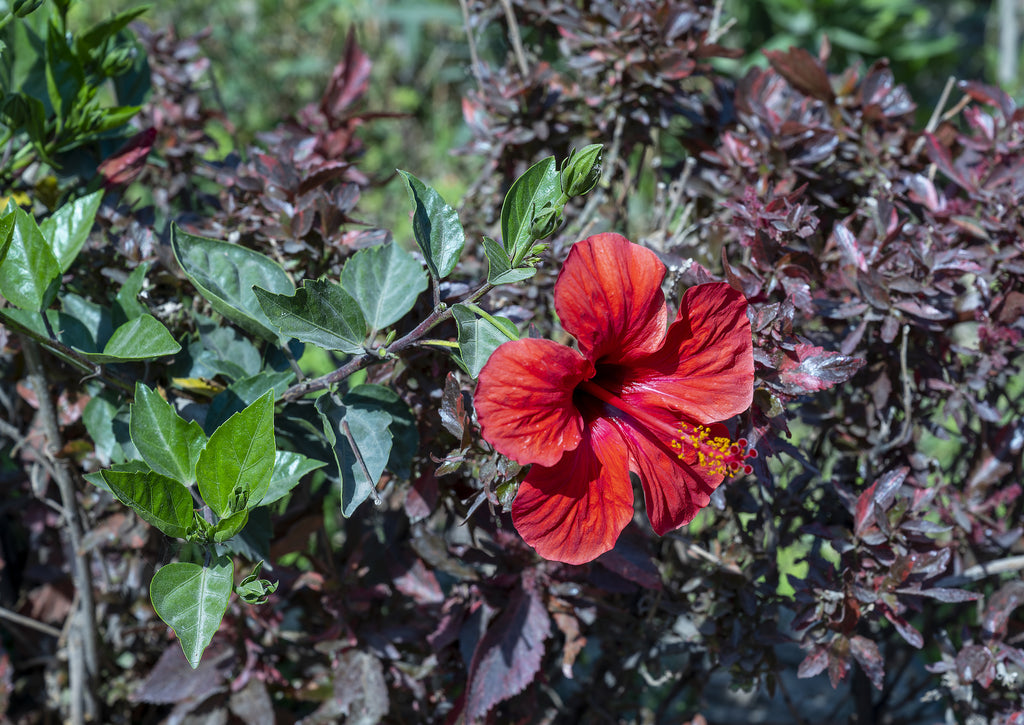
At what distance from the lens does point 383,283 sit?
115cm

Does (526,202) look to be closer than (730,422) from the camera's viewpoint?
Yes

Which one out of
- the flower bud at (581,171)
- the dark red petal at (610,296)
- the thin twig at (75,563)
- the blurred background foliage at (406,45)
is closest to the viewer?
the flower bud at (581,171)

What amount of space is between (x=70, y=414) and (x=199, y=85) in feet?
2.78

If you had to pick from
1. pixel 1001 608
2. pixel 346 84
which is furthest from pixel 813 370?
pixel 346 84

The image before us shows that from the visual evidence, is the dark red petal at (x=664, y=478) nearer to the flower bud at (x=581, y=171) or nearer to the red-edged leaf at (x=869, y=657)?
the flower bud at (x=581, y=171)

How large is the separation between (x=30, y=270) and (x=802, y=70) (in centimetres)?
139

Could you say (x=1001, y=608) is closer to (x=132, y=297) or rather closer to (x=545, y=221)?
(x=545, y=221)

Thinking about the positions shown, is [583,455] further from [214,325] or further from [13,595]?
[13,595]

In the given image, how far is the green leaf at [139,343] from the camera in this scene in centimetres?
107

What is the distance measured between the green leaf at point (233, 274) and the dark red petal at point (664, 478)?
1.69 ft

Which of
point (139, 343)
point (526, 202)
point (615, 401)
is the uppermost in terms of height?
point (526, 202)

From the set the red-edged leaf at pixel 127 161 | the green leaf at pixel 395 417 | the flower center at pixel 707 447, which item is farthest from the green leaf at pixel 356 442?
the red-edged leaf at pixel 127 161

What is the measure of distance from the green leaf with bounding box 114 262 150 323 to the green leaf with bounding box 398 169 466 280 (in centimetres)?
45

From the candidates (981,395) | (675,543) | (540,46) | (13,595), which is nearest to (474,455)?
(675,543)
